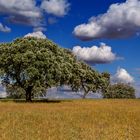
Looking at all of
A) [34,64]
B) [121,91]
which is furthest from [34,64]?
[121,91]

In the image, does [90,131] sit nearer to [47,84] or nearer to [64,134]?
[64,134]

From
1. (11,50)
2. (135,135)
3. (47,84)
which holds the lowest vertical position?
(135,135)

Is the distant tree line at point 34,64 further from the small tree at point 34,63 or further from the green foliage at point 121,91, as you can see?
the green foliage at point 121,91

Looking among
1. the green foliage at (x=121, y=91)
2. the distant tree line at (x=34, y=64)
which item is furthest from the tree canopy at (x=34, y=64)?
the green foliage at (x=121, y=91)

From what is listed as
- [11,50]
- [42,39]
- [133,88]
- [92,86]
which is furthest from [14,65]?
[133,88]

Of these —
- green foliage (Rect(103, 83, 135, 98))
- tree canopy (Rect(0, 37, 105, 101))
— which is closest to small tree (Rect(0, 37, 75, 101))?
tree canopy (Rect(0, 37, 105, 101))

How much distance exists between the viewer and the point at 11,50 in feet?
240

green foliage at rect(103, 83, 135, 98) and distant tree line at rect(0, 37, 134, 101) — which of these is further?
green foliage at rect(103, 83, 135, 98)

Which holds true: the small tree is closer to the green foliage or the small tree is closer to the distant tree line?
the distant tree line

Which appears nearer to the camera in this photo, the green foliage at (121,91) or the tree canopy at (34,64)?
the tree canopy at (34,64)

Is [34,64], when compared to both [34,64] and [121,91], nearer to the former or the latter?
[34,64]

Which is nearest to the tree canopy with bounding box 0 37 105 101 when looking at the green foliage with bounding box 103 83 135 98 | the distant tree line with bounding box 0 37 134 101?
the distant tree line with bounding box 0 37 134 101

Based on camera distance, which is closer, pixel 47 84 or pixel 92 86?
pixel 47 84

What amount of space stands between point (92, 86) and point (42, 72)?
40348 mm
